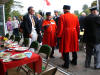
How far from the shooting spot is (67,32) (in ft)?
12.2

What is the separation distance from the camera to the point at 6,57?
2.30 m

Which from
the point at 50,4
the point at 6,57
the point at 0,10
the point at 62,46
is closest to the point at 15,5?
the point at 0,10

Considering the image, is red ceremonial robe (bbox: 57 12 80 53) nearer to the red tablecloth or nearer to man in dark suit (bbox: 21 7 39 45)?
man in dark suit (bbox: 21 7 39 45)

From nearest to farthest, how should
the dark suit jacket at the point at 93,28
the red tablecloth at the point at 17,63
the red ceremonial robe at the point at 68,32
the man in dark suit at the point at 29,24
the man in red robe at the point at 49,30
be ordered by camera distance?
the red tablecloth at the point at 17,63 < the dark suit jacket at the point at 93,28 < the red ceremonial robe at the point at 68,32 < the man in dark suit at the point at 29,24 < the man in red robe at the point at 49,30

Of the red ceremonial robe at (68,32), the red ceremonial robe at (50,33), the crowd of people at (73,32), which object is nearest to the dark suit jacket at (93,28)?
the crowd of people at (73,32)

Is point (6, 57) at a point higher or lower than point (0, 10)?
lower

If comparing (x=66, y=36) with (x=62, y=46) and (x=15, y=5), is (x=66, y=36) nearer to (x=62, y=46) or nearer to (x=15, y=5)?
(x=62, y=46)

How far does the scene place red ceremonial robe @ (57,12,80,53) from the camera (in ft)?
12.0

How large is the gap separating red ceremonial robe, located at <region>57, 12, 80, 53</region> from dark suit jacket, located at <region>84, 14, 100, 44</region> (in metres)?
0.36

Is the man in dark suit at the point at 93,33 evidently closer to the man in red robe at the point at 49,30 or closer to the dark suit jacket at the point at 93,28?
the dark suit jacket at the point at 93,28

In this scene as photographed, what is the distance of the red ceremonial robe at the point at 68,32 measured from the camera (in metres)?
3.65

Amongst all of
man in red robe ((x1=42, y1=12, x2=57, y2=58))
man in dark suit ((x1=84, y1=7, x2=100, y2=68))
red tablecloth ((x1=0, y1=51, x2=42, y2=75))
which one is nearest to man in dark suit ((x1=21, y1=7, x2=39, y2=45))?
man in red robe ((x1=42, y1=12, x2=57, y2=58))

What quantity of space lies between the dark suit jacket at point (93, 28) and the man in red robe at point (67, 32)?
37 cm

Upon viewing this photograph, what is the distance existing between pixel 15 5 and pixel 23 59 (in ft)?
54.4
